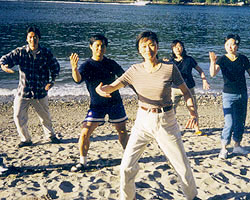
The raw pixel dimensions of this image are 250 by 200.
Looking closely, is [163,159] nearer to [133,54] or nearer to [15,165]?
[15,165]

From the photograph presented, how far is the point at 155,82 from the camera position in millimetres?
4227

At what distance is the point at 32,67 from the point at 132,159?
3592 millimetres

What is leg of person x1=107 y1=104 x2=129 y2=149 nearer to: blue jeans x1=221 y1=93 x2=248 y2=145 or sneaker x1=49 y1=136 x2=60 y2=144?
blue jeans x1=221 y1=93 x2=248 y2=145

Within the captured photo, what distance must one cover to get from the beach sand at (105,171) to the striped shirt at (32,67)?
4.49 feet

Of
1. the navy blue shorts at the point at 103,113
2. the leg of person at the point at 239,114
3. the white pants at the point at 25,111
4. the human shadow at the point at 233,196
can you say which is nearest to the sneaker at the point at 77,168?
the navy blue shorts at the point at 103,113

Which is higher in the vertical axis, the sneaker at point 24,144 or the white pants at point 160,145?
the white pants at point 160,145

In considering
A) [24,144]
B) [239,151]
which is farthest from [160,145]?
[24,144]

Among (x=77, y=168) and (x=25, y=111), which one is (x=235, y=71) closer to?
(x=77, y=168)

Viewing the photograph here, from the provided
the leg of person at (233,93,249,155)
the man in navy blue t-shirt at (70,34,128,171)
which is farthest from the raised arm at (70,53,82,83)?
the leg of person at (233,93,249,155)

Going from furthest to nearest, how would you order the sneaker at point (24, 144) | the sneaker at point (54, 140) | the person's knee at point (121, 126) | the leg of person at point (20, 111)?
the sneaker at point (54, 140), the sneaker at point (24, 144), the leg of person at point (20, 111), the person's knee at point (121, 126)

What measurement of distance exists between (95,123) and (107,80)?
81 centimetres

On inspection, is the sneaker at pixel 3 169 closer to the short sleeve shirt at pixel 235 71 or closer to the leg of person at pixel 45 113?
the leg of person at pixel 45 113

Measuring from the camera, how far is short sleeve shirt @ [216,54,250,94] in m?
6.17

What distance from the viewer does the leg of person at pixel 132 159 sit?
14.2 ft
